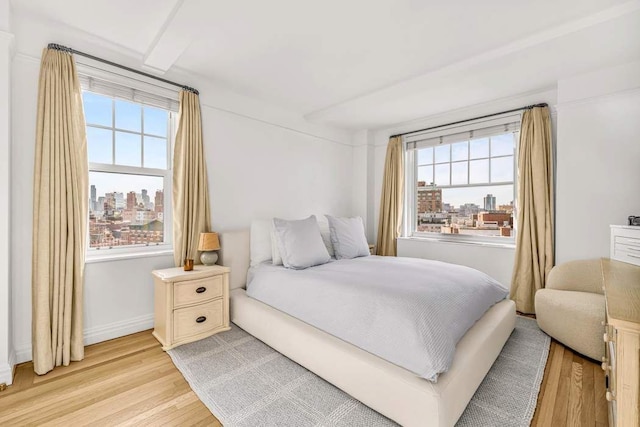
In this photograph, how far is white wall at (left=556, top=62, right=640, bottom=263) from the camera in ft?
8.64

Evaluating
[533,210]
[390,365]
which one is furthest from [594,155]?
[390,365]

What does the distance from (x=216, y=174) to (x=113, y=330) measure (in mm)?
1730

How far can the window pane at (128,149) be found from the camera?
8.73ft

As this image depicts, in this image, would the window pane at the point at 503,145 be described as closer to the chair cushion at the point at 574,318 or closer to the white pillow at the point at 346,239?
the chair cushion at the point at 574,318

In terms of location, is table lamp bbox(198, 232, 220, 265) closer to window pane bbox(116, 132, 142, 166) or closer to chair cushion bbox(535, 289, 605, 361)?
window pane bbox(116, 132, 142, 166)

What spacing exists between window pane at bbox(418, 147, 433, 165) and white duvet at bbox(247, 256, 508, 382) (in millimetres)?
2009

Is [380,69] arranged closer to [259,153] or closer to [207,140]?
[259,153]

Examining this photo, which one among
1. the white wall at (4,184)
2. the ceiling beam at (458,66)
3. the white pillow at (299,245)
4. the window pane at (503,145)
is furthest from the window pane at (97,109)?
the window pane at (503,145)

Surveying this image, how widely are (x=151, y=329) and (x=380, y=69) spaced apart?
3.34 metres

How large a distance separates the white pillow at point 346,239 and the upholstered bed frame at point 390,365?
1.13 m

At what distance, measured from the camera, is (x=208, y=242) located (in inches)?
110

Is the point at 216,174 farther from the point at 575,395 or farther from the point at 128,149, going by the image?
the point at 575,395

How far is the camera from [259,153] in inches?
142

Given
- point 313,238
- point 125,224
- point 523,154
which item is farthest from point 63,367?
point 523,154
